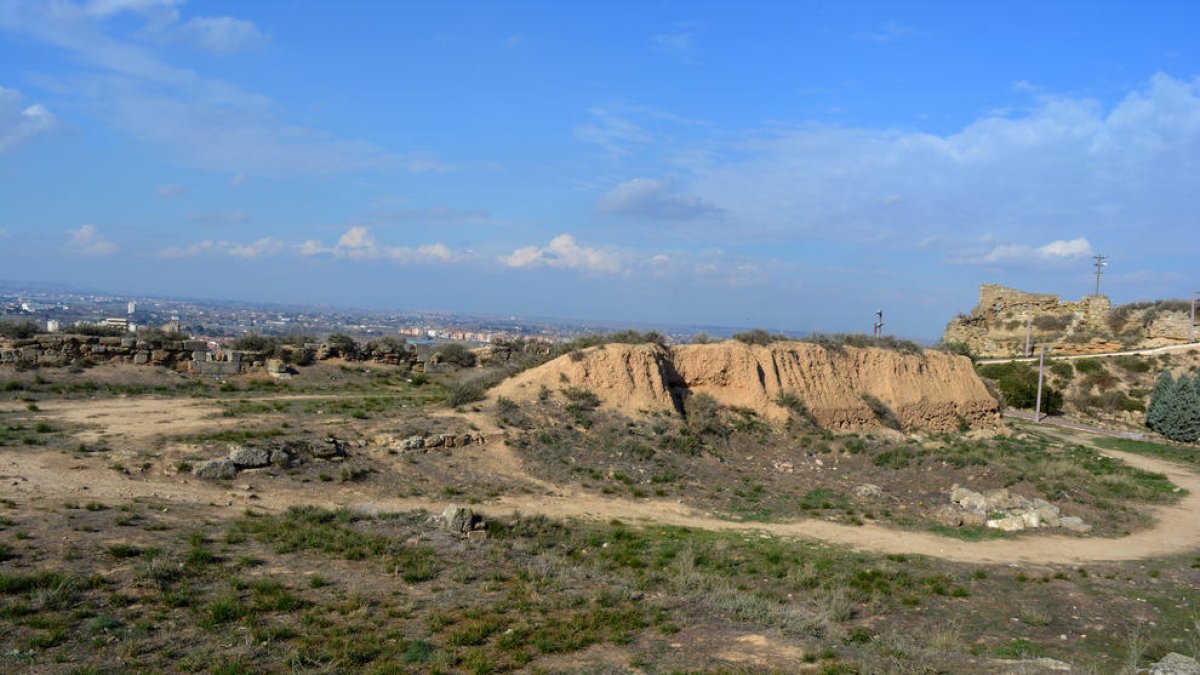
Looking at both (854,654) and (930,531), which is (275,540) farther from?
(930,531)

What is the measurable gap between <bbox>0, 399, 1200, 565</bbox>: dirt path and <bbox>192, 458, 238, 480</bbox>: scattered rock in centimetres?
18

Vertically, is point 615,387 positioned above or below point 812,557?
above

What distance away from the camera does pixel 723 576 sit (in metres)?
10.2

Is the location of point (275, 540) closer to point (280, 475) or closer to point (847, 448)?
point (280, 475)

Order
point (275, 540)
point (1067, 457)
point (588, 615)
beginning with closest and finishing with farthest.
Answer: point (588, 615), point (275, 540), point (1067, 457)

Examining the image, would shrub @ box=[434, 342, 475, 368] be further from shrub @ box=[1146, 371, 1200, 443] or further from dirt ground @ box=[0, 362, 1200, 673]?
shrub @ box=[1146, 371, 1200, 443]

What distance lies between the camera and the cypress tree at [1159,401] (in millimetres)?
29812

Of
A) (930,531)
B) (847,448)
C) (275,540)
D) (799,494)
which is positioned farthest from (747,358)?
(275,540)

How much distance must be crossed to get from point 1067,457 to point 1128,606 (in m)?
12.7

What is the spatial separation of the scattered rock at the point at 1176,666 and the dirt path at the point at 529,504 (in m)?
4.43

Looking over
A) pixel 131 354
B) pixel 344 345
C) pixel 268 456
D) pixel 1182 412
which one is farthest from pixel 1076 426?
pixel 131 354

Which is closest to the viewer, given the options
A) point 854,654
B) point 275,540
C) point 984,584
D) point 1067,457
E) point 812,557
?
point 854,654

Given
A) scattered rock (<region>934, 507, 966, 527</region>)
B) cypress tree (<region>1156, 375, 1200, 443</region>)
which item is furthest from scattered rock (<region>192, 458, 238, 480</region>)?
cypress tree (<region>1156, 375, 1200, 443</region>)

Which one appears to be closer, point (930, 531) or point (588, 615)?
point (588, 615)
